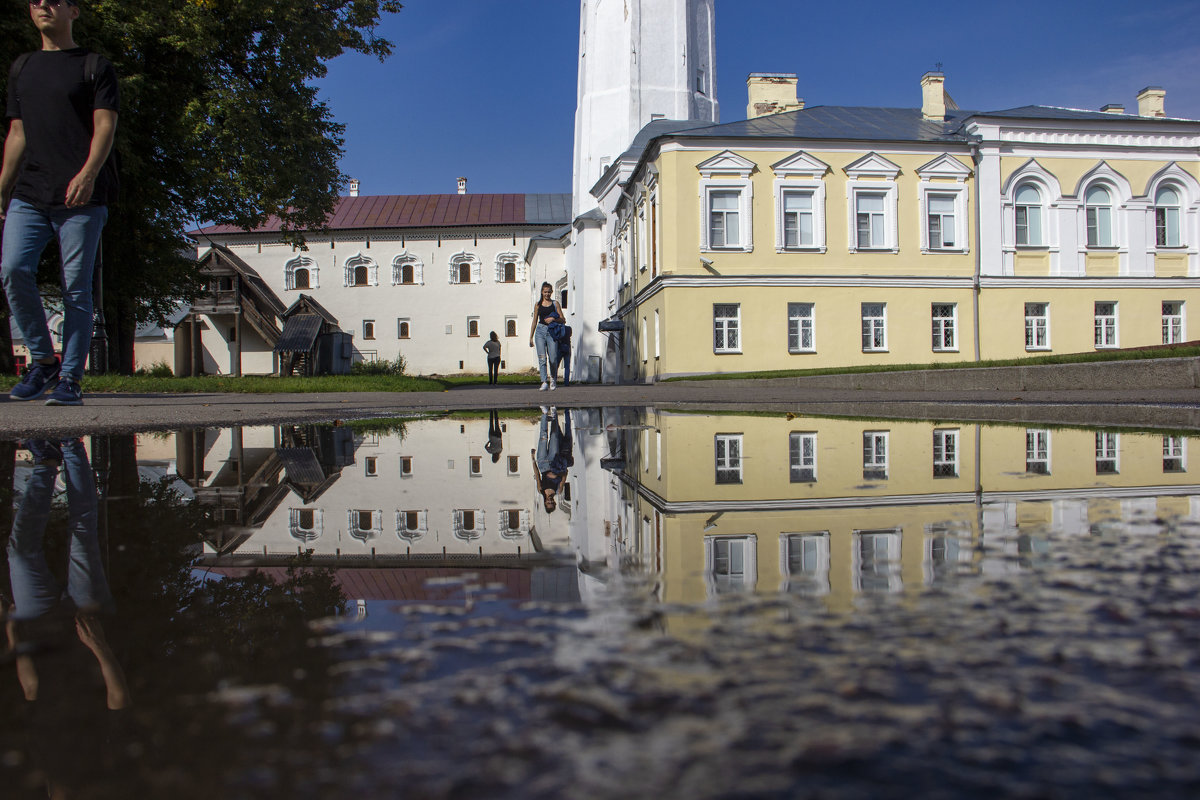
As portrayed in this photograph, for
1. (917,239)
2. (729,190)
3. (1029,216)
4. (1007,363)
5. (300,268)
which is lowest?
(1007,363)

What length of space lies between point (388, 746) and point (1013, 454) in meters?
2.40

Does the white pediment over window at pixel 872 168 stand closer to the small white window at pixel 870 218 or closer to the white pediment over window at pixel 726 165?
the small white window at pixel 870 218

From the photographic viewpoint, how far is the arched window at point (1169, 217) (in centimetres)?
2456

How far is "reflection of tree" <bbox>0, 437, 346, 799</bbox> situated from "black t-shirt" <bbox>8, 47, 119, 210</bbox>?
410cm

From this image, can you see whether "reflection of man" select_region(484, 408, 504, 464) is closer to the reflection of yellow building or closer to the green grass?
the reflection of yellow building

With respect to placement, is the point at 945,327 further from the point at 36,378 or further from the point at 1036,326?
the point at 36,378

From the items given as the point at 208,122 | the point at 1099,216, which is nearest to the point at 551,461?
the point at 208,122

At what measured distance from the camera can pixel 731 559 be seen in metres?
1.11

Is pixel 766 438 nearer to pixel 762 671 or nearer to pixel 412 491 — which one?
pixel 412 491

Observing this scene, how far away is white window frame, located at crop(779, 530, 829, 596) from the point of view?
3.10ft

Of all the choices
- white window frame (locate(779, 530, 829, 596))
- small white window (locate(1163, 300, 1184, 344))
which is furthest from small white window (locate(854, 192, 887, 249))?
white window frame (locate(779, 530, 829, 596))

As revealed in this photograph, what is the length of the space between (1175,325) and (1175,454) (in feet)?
88.2

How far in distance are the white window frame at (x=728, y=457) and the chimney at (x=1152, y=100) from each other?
31.0m

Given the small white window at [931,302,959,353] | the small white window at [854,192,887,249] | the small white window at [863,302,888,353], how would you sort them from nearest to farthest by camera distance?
the small white window at [863,302,888,353]
the small white window at [854,192,887,249]
the small white window at [931,302,959,353]
